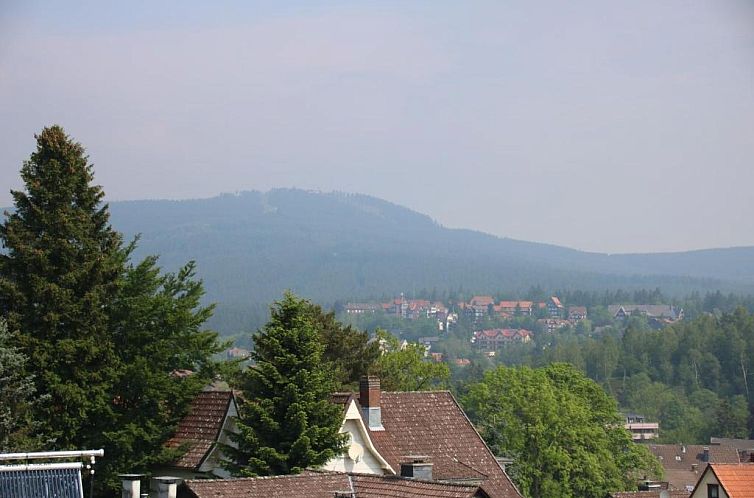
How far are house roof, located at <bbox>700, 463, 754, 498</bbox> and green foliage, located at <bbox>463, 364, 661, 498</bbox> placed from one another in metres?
26.4

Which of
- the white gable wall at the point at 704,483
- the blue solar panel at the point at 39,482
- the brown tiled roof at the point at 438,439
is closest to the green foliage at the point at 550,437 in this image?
the brown tiled roof at the point at 438,439

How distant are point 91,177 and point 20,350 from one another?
19.1ft

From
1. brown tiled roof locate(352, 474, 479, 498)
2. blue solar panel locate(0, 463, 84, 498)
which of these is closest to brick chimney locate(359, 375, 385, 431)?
brown tiled roof locate(352, 474, 479, 498)

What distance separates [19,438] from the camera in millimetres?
37875

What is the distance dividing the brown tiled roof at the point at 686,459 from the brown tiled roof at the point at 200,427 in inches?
3298

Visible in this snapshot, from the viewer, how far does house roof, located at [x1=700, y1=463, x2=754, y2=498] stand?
136 feet

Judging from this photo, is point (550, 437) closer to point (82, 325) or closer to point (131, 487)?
point (82, 325)

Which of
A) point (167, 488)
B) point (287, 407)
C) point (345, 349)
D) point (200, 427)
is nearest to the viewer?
point (167, 488)

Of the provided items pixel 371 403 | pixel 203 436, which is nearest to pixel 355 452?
pixel 371 403

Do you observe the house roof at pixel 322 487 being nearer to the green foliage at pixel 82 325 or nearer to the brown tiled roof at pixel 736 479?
the green foliage at pixel 82 325

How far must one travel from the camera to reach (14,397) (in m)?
38.9

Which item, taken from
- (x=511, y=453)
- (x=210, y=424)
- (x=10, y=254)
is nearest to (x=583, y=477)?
(x=511, y=453)

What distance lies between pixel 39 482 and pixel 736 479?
27104mm

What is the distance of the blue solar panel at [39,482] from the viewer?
19.4 metres
